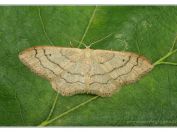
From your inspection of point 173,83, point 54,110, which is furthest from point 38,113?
point 173,83

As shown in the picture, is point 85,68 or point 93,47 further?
point 93,47

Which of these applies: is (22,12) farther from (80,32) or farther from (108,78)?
(108,78)

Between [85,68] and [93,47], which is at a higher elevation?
[93,47]
